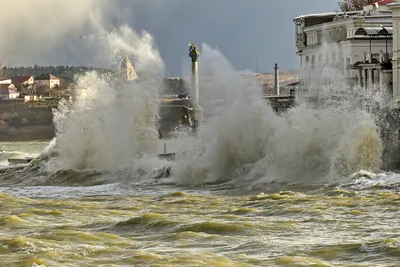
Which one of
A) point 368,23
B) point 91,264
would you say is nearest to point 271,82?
point 368,23

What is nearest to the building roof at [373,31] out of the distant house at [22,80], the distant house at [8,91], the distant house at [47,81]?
the distant house at [8,91]

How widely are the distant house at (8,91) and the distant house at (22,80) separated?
10156mm

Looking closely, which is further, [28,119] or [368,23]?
[28,119]

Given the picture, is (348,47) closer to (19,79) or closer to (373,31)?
(373,31)

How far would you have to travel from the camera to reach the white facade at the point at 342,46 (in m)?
57.5

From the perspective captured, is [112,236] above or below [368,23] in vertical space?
below

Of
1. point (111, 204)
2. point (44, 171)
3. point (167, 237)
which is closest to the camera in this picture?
point (167, 237)

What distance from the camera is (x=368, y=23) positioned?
5975 cm

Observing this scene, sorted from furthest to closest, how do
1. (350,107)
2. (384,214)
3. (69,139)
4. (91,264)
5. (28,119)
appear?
(28,119)
(69,139)
(350,107)
(384,214)
(91,264)

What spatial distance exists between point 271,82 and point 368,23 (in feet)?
118

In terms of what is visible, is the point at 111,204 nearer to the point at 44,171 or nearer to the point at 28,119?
the point at 44,171

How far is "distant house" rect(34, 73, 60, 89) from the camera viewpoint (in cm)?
18075

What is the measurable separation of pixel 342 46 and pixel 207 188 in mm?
23756

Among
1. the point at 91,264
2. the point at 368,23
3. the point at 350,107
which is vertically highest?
the point at 368,23
